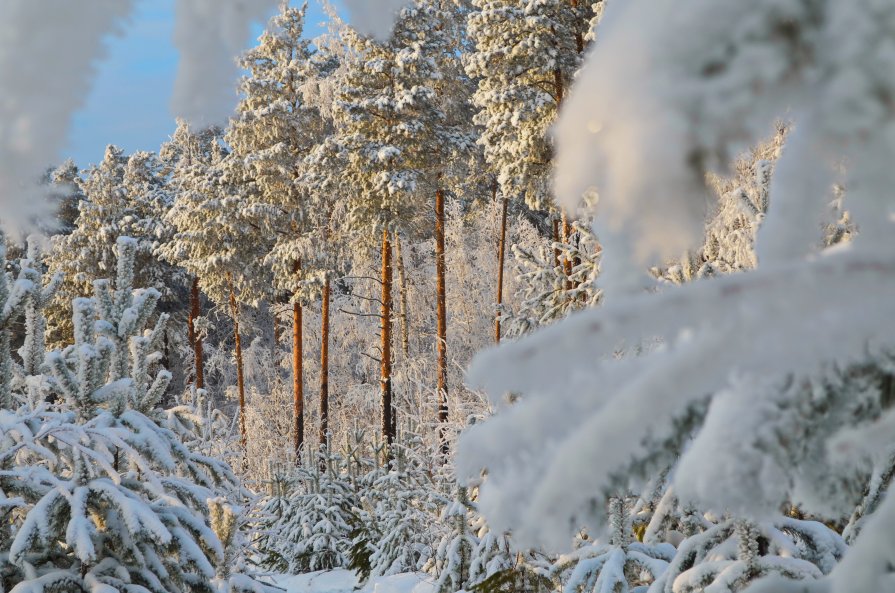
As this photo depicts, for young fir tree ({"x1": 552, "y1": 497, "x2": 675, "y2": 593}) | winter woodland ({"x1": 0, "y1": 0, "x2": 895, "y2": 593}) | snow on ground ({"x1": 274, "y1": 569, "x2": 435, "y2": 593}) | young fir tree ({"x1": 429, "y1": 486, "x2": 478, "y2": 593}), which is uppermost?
winter woodland ({"x1": 0, "y1": 0, "x2": 895, "y2": 593})

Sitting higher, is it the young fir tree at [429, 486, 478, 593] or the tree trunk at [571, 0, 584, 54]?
the tree trunk at [571, 0, 584, 54]

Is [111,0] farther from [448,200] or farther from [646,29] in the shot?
[448,200]

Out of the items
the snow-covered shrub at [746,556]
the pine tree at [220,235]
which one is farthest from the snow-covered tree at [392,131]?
the snow-covered shrub at [746,556]

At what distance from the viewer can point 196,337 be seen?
18.5 m

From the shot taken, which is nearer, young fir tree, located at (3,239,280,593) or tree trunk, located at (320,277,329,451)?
young fir tree, located at (3,239,280,593)

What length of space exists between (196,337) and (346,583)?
38.7 ft

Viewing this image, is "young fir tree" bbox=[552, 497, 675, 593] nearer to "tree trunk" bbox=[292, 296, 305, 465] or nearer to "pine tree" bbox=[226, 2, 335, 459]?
"pine tree" bbox=[226, 2, 335, 459]

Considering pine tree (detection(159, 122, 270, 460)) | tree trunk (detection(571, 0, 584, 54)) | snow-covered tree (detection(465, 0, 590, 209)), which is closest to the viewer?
snow-covered tree (detection(465, 0, 590, 209))

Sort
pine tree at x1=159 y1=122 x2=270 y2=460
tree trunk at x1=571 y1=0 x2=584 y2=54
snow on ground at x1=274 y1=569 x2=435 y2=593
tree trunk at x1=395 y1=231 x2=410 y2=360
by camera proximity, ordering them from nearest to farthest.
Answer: snow on ground at x1=274 y1=569 x2=435 y2=593, tree trunk at x1=571 y1=0 x2=584 y2=54, pine tree at x1=159 y1=122 x2=270 y2=460, tree trunk at x1=395 y1=231 x2=410 y2=360

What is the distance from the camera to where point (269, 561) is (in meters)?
9.09

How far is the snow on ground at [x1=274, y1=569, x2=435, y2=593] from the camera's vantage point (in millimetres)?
6537

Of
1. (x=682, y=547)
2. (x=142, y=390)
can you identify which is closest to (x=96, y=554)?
(x=142, y=390)

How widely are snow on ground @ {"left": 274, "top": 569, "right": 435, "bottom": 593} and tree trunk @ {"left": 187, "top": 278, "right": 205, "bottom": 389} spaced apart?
9.77 m

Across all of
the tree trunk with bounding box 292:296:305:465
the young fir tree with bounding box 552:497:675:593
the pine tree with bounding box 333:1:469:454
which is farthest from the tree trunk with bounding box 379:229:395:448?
the young fir tree with bounding box 552:497:675:593
